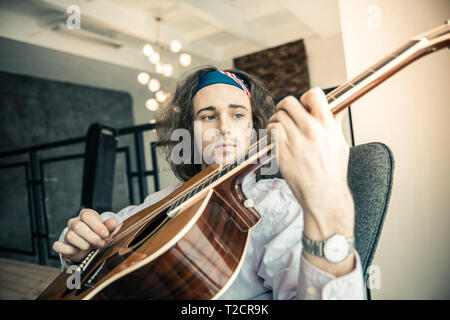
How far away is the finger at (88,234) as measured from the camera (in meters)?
0.84

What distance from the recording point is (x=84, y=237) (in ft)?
2.77

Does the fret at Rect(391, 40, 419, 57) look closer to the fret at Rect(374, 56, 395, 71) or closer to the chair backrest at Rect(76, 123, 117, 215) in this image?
the fret at Rect(374, 56, 395, 71)

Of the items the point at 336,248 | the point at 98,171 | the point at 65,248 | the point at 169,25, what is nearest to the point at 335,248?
the point at 336,248

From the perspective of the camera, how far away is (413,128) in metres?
1.00

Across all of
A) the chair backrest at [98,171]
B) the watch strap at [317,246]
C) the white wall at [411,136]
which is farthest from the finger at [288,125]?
the chair backrest at [98,171]

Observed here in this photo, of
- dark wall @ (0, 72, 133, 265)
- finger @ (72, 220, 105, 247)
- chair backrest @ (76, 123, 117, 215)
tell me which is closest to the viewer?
finger @ (72, 220, 105, 247)

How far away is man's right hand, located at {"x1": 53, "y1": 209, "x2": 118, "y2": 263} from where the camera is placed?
84cm

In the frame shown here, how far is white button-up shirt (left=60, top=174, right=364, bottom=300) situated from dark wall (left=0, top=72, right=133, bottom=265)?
4.45 metres

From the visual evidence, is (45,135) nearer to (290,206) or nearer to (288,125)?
(290,206)

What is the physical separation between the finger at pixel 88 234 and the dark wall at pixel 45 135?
422 centimetres

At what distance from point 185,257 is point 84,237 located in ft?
1.31

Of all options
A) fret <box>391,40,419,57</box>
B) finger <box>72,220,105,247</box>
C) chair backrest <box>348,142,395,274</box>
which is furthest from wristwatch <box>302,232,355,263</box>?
finger <box>72,220,105,247</box>

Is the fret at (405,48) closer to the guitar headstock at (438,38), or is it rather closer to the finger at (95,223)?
the guitar headstock at (438,38)

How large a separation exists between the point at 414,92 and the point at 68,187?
20.4 ft
